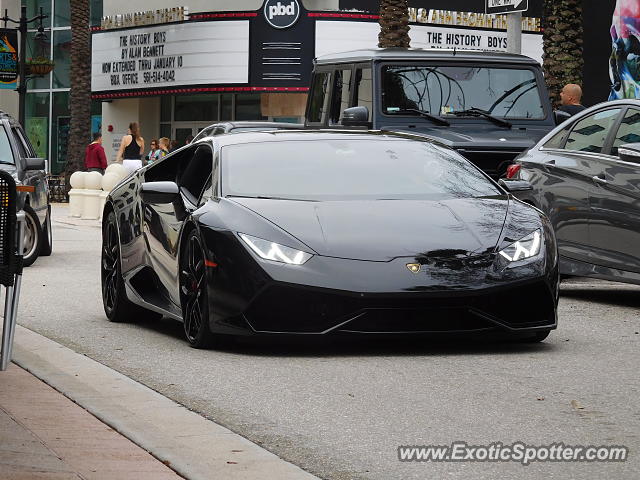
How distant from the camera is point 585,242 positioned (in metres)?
12.3

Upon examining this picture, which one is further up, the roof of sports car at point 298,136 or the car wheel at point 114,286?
the roof of sports car at point 298,136

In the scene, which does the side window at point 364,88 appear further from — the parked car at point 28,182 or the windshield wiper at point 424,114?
the parked car at point 28,182

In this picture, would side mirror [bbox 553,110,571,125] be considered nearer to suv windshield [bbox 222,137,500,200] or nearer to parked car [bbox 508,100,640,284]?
parked car [bbox 508,100,640,284]

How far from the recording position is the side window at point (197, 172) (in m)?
10.0

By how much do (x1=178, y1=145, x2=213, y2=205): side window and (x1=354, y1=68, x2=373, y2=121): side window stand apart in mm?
5839

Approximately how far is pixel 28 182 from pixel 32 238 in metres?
0.63

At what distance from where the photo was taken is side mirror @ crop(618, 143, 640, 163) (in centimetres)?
1159

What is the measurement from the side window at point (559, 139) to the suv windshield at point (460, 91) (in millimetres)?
2781

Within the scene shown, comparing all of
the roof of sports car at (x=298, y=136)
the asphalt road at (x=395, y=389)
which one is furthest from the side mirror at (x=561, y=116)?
the roof of sports car at (x=298, y=136)

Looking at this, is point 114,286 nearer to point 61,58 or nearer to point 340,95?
point 340,95

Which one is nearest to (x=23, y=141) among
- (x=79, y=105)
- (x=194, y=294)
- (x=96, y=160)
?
(x=194, y=294)

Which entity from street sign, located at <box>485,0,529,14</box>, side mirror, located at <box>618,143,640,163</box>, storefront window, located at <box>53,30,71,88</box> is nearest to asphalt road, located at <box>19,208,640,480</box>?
side mirror, located at <box>618,143,640,163</box>

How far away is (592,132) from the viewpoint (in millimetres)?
12812

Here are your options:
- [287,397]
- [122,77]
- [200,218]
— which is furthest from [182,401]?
[122,77]
